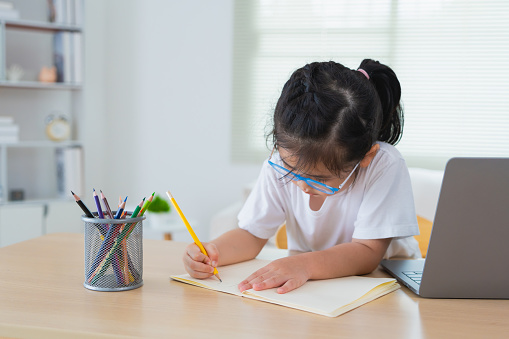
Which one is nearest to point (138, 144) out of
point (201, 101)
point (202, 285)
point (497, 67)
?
point (201, 101)

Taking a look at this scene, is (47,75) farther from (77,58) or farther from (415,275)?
(415,275)

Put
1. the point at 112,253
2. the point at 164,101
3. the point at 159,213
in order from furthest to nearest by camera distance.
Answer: the point at 164,101 < the point at 159,213 < the point at 112,253

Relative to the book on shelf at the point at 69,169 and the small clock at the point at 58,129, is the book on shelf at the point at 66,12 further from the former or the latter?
the book on shelf at the point at 69,169

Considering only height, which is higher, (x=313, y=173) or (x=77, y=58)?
(x=77, y=58)

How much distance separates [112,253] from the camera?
0.85 m

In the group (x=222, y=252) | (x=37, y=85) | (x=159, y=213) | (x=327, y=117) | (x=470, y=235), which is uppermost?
(x=37, y=85)

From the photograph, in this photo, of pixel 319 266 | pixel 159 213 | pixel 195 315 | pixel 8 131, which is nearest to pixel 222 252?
pixel 319 266

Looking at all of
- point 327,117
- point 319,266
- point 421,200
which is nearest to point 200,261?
point 319,266

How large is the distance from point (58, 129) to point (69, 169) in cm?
25

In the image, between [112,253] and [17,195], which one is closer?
[112,253]

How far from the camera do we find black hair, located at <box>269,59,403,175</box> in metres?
0.94

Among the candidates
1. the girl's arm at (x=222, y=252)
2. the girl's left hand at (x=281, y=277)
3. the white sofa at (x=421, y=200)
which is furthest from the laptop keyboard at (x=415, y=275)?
the white sofa at (x=421, y=200)

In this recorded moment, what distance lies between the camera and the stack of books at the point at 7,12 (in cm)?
296

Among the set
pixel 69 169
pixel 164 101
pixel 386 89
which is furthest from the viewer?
pixel 164 101
